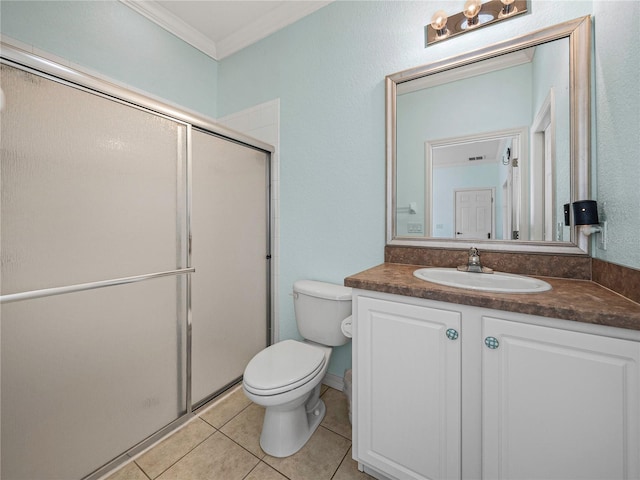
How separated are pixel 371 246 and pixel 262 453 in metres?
1.19

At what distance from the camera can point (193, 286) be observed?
5.01ft

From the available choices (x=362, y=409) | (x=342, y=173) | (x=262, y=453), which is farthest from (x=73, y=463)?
(x=342, y=173)

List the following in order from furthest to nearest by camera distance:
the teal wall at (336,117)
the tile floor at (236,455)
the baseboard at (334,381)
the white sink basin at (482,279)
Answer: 1. the baseboard at (334,381)
2. the teal wall at (336,117)
3. the tile floor at (236,455)
4. the white sink basin at (482,279)

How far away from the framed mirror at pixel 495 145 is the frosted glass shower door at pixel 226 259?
94 centimetres

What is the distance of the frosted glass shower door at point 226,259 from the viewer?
156cm

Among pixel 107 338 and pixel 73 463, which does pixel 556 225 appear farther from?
pixel 73 463

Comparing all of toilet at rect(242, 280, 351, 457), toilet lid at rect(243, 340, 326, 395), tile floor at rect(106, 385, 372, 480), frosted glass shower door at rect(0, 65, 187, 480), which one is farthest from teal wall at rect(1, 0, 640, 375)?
frosted glass shower door at rect(0, 65, 187, 480)

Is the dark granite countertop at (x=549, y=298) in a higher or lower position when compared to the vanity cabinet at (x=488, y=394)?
higher

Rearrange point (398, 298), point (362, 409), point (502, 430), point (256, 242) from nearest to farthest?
point (502, 430), point (398, 298), point (362, 409), point (256, 242)

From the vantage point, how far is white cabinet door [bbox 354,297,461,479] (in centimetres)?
93

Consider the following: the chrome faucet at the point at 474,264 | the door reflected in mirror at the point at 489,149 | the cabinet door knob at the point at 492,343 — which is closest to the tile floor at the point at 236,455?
the cabinet door knob at the point at 492,343

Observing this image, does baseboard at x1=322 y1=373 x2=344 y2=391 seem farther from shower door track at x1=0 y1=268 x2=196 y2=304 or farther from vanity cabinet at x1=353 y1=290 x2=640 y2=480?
shower door track at x1=0 y1=268 x2=196 y2=304

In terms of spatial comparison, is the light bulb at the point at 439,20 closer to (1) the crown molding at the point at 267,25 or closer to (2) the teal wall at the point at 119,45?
(1) the crown molding at the point at 267,25

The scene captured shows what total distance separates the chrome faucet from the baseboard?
1084 millimetres
